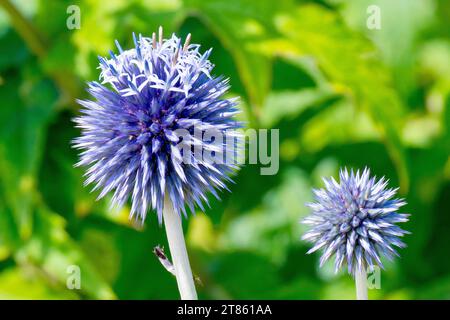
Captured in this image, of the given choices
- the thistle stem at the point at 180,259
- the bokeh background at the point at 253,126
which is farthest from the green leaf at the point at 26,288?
the thistle stem at the point at 180,259

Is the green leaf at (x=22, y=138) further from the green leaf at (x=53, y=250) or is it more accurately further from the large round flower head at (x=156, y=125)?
the large round flower head at (x=156, y=125)

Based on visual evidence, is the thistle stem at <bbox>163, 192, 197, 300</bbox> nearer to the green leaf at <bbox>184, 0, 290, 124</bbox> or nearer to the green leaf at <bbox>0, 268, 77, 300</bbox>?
the green leaf at <bbox>184, 0, 290, 124</bbox>

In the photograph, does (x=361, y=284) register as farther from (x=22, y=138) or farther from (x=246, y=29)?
(x=22, y=138)

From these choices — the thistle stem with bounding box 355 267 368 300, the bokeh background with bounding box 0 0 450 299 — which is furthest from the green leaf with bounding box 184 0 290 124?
the thistle stem with bounding box 355 267 368 300

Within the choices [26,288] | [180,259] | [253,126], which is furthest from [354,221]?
[26,288]

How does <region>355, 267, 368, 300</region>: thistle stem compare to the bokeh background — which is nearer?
<region>355, 267, 368, 300</region>: thistle stem
